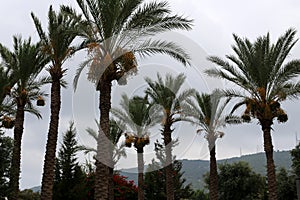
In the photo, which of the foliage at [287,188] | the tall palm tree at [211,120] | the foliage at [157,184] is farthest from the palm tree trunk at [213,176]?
the foliage at [157,184]

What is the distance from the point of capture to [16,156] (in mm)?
18500

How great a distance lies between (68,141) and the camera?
2655 cm

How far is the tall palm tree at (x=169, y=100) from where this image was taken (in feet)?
78.0

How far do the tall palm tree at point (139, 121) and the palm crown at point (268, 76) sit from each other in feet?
27.5

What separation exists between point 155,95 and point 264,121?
8455 millimetres

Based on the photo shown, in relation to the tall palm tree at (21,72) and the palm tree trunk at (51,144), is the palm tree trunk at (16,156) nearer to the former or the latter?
the tall palm tree at (21,72)

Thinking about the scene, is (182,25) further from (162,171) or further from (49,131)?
(162,171)

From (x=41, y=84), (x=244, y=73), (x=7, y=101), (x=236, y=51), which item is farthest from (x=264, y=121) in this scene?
(x=7, y=101)

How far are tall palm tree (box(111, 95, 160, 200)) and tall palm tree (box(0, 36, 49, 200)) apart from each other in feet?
27.2

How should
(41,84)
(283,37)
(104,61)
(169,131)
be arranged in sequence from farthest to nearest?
(169,131), (41,84), (283,37), (104,61)

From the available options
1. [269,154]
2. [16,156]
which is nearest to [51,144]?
[16,156]

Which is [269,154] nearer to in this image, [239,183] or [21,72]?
[21,72]

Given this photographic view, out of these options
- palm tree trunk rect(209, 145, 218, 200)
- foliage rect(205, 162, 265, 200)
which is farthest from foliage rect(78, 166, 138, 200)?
palm tree trunk rect(209, 145, 218, 200)

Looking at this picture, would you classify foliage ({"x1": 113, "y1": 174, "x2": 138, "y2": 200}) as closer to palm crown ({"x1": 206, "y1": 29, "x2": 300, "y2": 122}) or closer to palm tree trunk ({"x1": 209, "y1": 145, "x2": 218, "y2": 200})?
palm tree trunk ({"x1": 209, "y1": 145, "x2": 218, "y2": 200})
